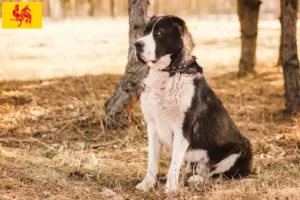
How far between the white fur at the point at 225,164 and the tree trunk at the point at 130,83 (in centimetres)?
202

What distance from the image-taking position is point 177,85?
463 cm

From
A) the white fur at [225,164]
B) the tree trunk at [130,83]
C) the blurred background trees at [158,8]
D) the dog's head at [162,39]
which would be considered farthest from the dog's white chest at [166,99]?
the blurred background trees at [158,8]

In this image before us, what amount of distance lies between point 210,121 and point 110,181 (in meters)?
1.12

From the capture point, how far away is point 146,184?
484 centimetres

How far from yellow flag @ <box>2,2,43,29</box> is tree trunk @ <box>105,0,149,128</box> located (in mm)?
2172

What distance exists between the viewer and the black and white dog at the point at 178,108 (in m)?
4.55

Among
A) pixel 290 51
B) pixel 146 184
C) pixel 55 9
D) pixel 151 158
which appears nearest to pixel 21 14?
pixel 290 51

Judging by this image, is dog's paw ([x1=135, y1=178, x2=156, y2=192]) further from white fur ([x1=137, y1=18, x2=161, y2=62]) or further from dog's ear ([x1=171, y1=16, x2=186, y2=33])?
dog's ear ([x1=171, y1=16, x2=186, y2=33])

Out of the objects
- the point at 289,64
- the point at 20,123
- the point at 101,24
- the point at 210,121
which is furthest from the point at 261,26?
the point at 210,121

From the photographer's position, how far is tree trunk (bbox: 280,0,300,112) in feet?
25.4

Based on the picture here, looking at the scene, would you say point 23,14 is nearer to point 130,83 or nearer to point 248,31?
point 130,83

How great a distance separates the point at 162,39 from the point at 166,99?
524 millimetres

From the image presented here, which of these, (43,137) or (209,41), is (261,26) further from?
(43,137)

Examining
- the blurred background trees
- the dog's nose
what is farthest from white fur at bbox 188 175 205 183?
the blurred background trees
